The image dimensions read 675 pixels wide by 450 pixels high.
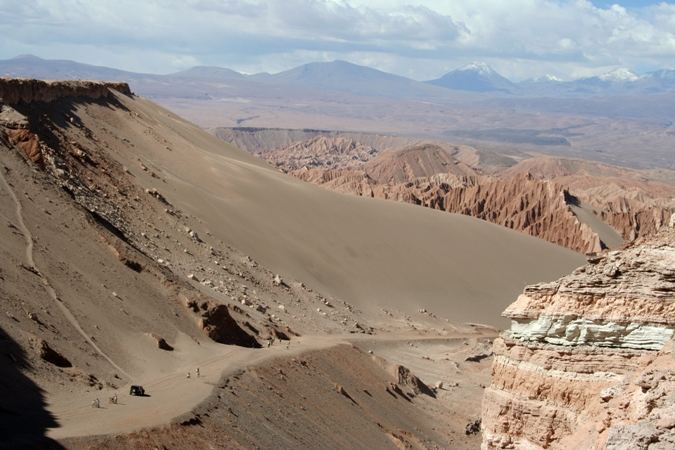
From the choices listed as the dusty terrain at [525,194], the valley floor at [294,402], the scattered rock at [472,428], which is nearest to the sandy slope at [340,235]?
the valley floor at [294,402]

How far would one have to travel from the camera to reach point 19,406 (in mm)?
14531

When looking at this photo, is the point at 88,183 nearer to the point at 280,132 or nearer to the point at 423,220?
the point at 423,220

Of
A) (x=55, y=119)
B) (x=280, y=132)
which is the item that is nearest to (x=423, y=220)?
(x=55, y=119)

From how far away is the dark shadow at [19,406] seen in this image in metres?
12.9

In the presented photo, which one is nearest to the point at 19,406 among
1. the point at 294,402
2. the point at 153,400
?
the point at 153,400

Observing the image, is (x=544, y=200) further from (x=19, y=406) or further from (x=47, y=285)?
(x=19, y=406)

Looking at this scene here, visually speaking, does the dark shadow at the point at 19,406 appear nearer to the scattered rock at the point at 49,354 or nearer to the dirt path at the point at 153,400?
the dirt path at the point at 153,400

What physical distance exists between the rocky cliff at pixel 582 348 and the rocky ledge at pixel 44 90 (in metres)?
24.5

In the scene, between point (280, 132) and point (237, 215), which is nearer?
point (237, 215)

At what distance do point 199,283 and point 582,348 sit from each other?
20.5 metres

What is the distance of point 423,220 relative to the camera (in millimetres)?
55219

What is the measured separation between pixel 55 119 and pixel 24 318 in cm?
2198

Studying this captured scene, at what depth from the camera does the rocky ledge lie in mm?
35334

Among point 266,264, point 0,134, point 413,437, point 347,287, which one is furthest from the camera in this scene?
point 347,287
